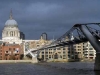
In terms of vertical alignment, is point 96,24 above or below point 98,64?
above

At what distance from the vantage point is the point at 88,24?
277 ft

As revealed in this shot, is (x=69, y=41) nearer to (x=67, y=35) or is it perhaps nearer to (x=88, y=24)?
(x=67, y=35)

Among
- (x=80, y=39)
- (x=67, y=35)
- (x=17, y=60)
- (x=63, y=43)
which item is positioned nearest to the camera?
(x=80, y=39)

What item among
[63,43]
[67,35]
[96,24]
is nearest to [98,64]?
[96,24]

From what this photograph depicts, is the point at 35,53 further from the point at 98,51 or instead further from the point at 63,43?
the point at 98,51

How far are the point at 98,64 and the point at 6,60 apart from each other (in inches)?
4700

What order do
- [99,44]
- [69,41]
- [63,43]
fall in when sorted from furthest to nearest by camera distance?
[63,43]
[69,41]
[99,44]

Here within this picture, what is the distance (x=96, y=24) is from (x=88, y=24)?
228 centimetres

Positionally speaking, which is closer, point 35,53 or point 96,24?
point 96,24

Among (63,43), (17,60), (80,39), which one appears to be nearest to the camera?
(80,39)

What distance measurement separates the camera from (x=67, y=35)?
10556 cm

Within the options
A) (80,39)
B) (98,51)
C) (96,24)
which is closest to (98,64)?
(98,51)

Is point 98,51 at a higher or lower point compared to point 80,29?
lower

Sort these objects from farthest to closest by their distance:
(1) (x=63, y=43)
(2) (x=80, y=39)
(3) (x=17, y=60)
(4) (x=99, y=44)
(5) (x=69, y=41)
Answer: (3) (x=17, y=60), (1) (x=63, y=43), (5) (x=69, y=41), (2) (x=80, y=39), (4) (x=99, y=44)
